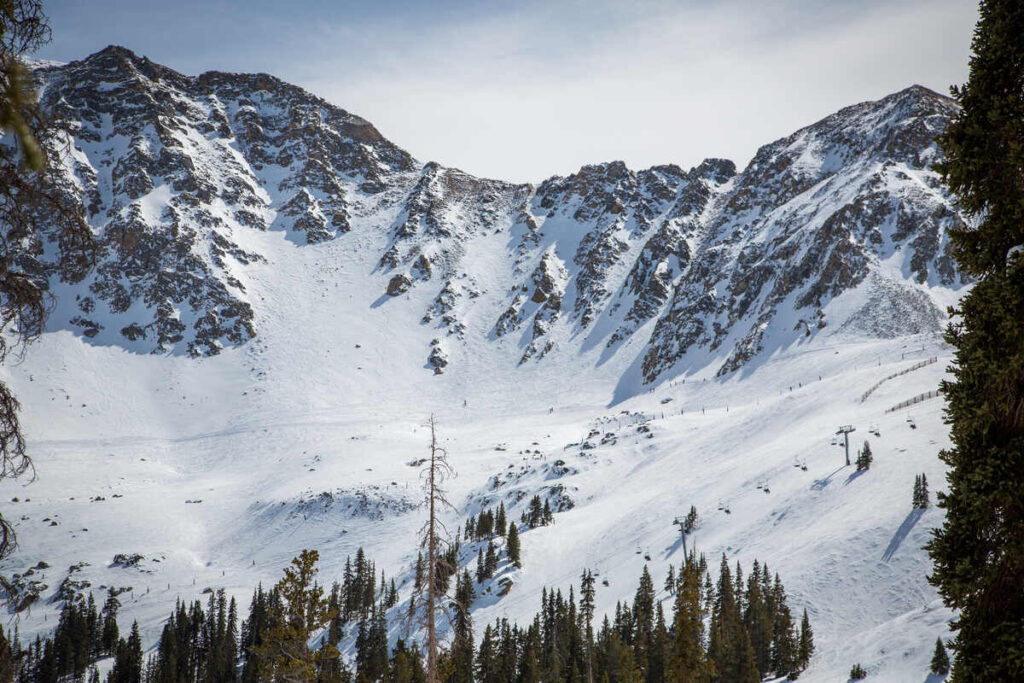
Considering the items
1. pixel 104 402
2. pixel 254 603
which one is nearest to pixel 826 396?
pixel 254 603

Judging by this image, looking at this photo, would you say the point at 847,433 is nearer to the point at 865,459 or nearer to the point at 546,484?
the point at 865,459

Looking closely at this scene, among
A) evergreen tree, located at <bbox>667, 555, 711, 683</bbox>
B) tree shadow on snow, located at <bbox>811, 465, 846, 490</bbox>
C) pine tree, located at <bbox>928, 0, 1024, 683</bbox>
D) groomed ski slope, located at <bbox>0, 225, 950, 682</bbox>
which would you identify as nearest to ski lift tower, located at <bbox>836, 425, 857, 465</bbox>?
groomed ski slope, located at <bbox>0, 225, 950, 682</bbox>

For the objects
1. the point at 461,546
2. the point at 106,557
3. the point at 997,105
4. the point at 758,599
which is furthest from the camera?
the point at 106,557

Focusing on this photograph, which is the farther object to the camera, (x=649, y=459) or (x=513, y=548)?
(x=649, y=459)

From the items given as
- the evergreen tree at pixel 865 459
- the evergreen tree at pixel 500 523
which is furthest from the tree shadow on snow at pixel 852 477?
the evergreen tree at pixel 500 523

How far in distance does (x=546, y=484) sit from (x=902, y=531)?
2916 inches

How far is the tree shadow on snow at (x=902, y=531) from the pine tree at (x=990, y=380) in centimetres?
5890

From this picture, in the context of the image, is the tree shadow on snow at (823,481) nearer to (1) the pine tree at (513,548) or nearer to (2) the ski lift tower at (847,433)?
(2) the ski lift tower at (847,433)

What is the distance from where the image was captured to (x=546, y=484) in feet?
412

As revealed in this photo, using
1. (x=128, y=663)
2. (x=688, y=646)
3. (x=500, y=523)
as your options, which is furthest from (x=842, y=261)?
(x=128, y=663)

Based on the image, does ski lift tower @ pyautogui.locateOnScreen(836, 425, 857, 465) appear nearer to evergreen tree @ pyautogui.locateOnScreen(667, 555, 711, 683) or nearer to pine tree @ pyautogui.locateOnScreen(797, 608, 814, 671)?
pine tree @ pyautogui.locateOnScreen(797, 608, 814, 671)

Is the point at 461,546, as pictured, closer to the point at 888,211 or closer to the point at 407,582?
the point at 407,582

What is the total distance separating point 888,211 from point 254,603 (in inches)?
7242

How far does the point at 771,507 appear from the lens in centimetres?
8062
